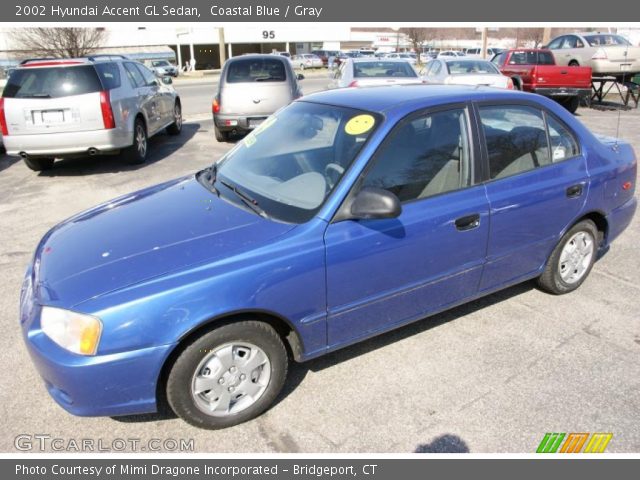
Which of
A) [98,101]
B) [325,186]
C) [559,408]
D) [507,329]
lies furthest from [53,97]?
[559,408]

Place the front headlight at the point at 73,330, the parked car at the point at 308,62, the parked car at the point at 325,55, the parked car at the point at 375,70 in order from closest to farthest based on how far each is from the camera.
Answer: the front headlight at the point at 73,330, the parked car at the point at 375,70, the parked car at the point at 308,62, the parked car at the point at 325,55

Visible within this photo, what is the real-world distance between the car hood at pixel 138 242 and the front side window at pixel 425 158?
2.35 feet

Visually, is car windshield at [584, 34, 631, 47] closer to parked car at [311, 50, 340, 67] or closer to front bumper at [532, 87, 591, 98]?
front bumper at [532, 87, 591, 98]

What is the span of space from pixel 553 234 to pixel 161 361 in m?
2.84

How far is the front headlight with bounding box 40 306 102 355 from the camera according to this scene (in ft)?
7.45

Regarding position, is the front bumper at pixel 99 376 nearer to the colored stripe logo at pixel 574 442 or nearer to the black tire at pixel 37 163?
the colored stripe logo at pixel 574 442

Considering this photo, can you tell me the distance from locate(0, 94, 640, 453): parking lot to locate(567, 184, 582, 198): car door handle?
86 cm

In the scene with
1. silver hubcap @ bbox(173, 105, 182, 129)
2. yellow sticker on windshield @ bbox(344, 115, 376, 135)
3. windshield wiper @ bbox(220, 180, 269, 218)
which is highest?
yellow sticker on windshield @ bbox(344, 115, 376, 135)

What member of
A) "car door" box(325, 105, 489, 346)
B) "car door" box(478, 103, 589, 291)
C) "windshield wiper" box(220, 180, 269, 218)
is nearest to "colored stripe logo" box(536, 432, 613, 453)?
"car door" box(325, 105, 489, 346)

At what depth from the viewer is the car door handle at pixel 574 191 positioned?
142 inches

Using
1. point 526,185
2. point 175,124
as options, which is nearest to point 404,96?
point 526,185

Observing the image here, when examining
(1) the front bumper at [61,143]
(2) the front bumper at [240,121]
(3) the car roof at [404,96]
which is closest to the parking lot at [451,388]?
(3) the car roof at [404,96]

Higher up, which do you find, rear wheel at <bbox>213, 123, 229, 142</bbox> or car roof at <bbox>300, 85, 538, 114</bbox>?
car roof at <bbox>300, 85, 538, 114</bbox>

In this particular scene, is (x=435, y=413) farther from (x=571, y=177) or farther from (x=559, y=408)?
(x=571, y=177)
